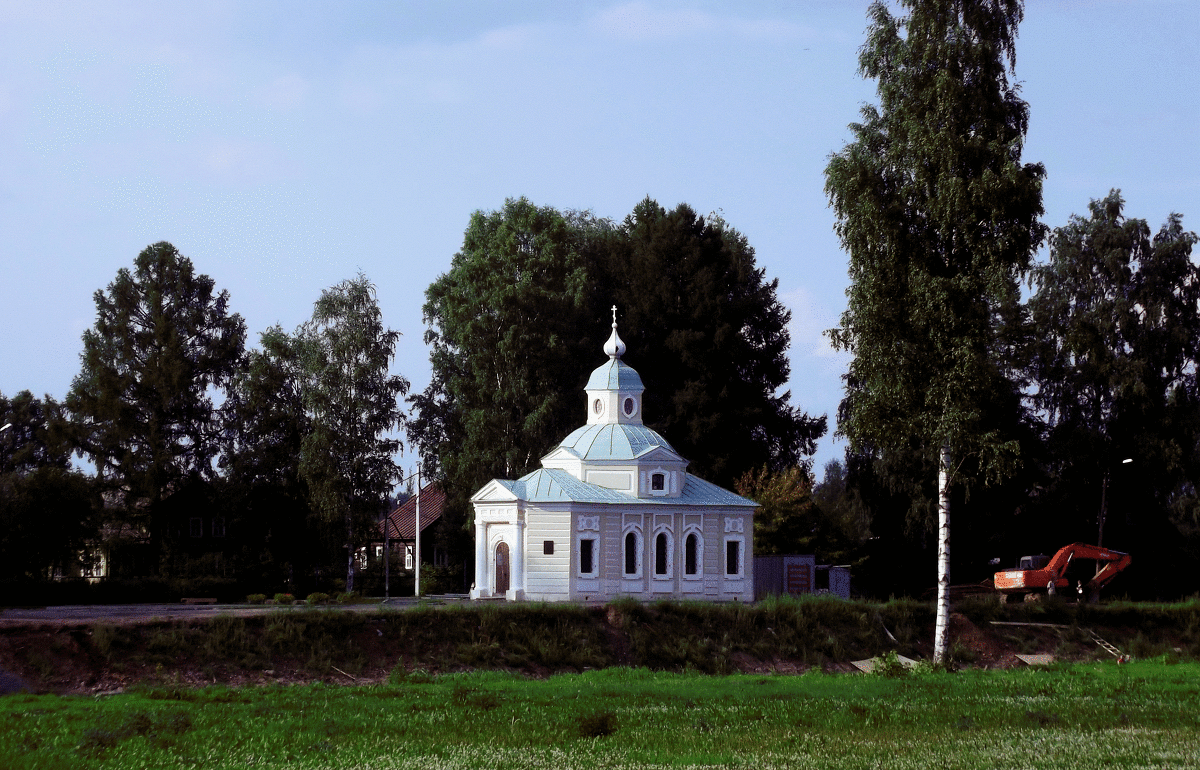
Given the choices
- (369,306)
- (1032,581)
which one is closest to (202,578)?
(369,306)

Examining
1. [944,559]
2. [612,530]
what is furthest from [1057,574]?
[944,559]

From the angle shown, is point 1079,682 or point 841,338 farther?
point 841,338

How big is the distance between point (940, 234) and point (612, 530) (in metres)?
20.7

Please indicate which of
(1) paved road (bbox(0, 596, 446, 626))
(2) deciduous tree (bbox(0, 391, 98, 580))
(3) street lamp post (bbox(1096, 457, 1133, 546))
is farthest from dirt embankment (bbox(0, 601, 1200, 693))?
(2) deciduous tree (bbox(0, 391, 98, 580))

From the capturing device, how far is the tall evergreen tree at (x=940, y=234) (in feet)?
121

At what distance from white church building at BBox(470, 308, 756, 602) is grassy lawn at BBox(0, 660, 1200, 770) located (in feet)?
70.4

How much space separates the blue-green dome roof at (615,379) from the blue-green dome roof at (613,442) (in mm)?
1628

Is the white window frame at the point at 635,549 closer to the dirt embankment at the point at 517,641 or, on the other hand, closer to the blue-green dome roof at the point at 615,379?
the blue-green dome roof at the point at 615,379

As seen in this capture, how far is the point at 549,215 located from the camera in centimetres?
6656

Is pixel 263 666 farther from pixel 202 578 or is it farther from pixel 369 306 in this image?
pixel 369 306

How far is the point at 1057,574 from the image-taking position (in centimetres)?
5481

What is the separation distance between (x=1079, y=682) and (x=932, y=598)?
2961cm

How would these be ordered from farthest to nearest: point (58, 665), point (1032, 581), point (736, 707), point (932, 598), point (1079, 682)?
point (932, 598)
point (1032, 581)
point (58, 665)
point (1079, 682)
point (736, 707)

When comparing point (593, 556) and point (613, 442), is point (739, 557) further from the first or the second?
point (613, 442)
